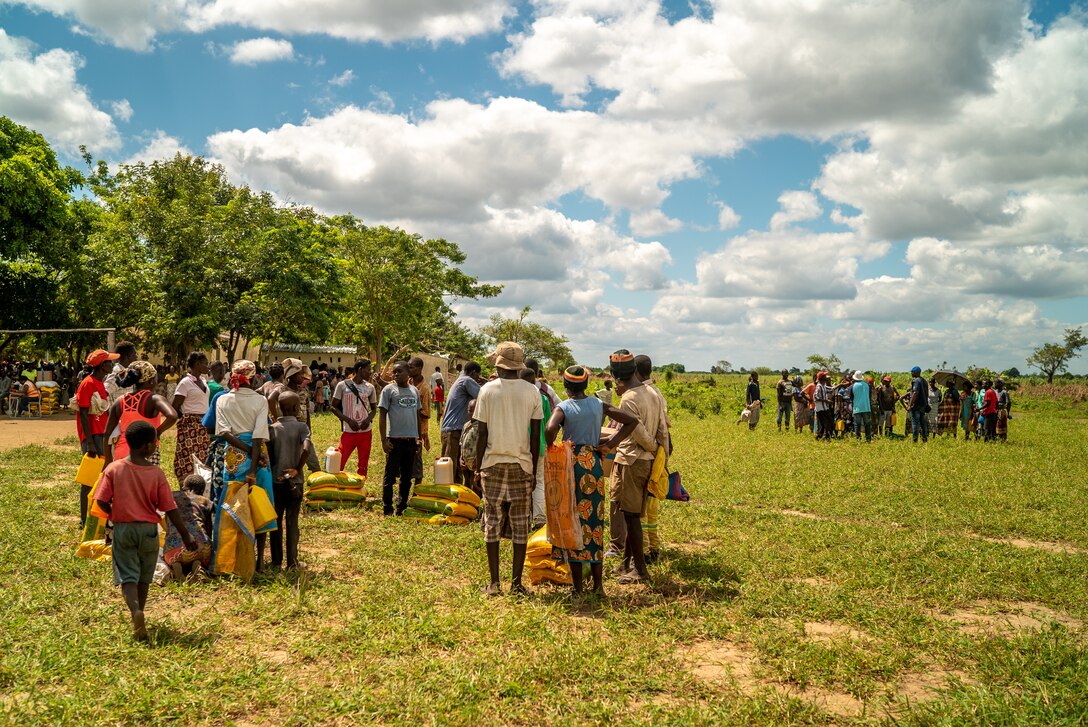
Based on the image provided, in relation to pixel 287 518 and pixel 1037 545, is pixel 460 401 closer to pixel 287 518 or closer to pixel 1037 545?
pixel 287 518

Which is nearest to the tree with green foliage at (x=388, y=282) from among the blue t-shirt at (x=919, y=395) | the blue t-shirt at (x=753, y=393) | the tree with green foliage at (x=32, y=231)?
the tree with green foliage at (x=32, y=231)

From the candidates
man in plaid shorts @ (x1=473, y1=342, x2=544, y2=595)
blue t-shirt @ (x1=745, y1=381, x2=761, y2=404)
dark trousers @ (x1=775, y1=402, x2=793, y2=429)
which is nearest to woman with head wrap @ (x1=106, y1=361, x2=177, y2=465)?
man in plaid shorts @ (x1=473, y1=342, x2=544, y2=595)

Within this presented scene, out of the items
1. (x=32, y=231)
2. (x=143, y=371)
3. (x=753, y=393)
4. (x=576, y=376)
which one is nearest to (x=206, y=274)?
(x=32, y=231)

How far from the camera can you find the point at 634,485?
652cm

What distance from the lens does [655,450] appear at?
6.59 meters

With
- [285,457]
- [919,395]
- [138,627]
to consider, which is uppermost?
[919,395]

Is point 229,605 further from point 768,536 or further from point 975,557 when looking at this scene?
point 975,557

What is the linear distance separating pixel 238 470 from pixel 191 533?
61 centimetres

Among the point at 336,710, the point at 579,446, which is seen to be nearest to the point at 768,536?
the point at 579,446

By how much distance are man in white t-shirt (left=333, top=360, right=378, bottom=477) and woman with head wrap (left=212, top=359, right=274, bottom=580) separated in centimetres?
325

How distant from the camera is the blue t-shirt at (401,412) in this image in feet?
29.8

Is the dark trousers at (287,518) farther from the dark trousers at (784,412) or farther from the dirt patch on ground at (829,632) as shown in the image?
the dark trousers at (784,412)

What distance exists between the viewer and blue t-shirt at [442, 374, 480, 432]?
9.22 m

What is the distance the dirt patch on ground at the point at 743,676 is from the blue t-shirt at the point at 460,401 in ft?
15.6
